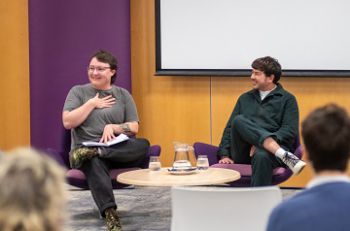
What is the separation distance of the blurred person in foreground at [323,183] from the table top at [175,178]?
237 centimetres

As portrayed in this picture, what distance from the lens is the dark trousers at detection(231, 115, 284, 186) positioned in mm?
4750

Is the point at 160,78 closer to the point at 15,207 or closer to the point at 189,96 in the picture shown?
the point at 189,96

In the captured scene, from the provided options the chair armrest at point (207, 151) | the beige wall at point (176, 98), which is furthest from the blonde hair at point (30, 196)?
the beige wall at point (176, 98)

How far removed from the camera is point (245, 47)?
6.45 meters

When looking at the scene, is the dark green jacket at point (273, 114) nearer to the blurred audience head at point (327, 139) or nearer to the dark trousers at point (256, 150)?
the dark trousers at point (256, 150)

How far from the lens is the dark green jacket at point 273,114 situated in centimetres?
505

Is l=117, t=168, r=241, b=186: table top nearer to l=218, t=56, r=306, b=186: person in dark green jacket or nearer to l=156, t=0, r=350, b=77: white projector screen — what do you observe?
l=218, t=56, r=306, b=186: person in dark green jacket

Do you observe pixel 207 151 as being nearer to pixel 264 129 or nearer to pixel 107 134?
pixel 264 129

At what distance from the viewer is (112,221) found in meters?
4.58

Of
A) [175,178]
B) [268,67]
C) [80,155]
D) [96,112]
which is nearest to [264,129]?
→ [268,67]

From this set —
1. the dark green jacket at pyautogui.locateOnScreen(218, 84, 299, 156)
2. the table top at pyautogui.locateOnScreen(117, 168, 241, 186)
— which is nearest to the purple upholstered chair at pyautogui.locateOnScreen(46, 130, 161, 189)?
the table top at pyautogui.locateOnScreen(117, 168, 241, 186)

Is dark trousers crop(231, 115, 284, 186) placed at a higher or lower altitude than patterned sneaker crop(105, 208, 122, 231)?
higher

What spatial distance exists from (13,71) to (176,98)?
1815mm

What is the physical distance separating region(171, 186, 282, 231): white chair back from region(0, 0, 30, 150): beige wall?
169 inches
